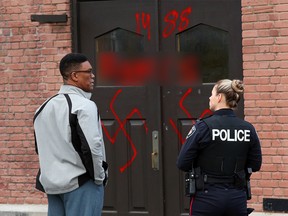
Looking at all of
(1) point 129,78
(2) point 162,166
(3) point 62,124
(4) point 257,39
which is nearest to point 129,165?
(2) point 162,166

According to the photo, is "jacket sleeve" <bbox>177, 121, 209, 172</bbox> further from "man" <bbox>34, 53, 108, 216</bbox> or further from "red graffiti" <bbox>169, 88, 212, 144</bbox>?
Result: "red graffiti" <bbox>169, 88, 212, 144</bbox>

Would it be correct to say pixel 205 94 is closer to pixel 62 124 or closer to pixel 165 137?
pixel 165 137

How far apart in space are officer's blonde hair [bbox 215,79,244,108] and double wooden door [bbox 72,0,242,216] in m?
2.22

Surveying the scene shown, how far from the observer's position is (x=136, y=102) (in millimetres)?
7445

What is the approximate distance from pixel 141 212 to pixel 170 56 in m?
1.83

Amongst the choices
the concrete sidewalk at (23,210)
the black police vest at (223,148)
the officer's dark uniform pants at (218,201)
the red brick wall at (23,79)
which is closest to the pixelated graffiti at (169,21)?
the red brick wall at (23,79)

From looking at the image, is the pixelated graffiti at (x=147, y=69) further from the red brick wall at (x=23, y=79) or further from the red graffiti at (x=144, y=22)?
the red brick wall at (x=23, y=79)

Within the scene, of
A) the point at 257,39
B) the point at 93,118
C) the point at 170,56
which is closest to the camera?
the point at 93,118

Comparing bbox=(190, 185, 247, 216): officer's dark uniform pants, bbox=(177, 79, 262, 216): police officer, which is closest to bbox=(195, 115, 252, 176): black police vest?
bbox=(177, 79, 262, 216): police officer

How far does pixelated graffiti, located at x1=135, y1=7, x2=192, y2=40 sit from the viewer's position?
7285 millimetres

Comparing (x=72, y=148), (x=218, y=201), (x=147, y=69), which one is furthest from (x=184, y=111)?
(x=72, y=148)

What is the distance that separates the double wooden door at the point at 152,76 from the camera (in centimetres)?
722

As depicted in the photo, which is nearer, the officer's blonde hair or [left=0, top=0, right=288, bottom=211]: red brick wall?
the officer's blonde hair

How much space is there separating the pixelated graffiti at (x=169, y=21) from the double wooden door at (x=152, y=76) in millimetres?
11
